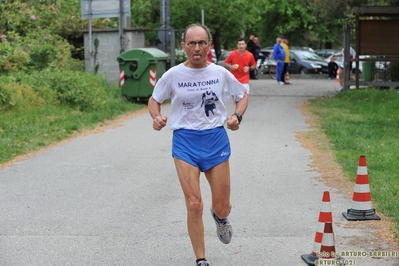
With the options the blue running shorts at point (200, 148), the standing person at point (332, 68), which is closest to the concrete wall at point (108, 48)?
the standing person at point (332, 68)

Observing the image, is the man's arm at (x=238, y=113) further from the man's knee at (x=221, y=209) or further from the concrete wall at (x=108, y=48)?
the concrete wall at (x=108, y=48)

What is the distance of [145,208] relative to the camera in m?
8.98

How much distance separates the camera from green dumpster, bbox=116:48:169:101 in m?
21.6

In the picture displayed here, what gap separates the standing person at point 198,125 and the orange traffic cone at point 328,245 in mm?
815

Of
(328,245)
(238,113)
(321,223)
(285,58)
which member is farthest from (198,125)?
(285,58)

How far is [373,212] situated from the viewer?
27.1ft

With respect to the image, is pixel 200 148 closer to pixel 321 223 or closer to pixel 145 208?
pixel 321 223

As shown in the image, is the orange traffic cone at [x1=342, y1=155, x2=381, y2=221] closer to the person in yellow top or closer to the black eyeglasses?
the black eyeglasses

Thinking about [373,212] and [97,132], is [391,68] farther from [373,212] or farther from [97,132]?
[373,212]

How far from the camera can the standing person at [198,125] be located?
636cm

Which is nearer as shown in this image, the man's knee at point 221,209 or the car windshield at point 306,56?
the man's knee at point 221,209

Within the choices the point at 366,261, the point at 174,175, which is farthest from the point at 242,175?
the point at 366,261

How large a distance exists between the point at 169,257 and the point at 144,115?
42.7 ft

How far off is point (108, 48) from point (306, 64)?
18488mm
